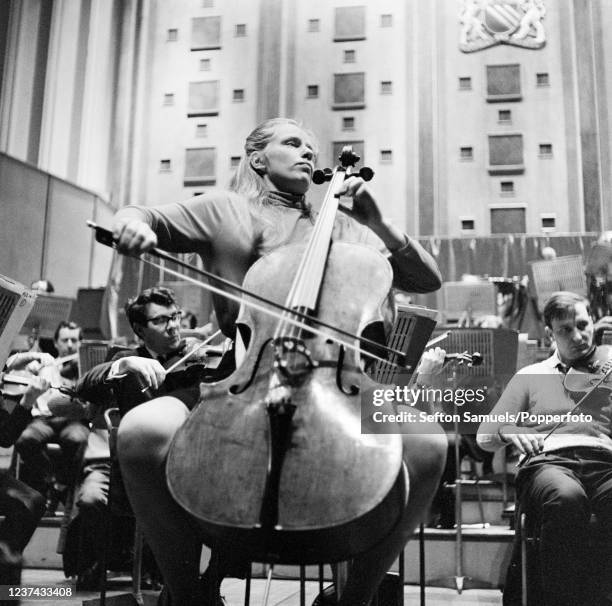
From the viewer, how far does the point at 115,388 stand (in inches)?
93.9

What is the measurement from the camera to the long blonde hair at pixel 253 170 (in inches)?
65.6

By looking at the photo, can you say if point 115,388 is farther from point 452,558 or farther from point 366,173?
point 452,558

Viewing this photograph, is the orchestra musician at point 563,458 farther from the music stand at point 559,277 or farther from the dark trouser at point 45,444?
the music stand at point 559,277

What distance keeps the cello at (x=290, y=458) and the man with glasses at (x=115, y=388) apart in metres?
1.03

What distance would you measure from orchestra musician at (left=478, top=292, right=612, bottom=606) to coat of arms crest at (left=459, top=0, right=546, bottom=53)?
7.88m

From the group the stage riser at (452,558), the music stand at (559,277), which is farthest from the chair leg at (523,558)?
the music stand at (559,277)

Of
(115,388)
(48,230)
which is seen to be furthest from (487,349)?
(48,230)

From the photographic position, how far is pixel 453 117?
945 centimetres

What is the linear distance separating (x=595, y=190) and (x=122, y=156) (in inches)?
228

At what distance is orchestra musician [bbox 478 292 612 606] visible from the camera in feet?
6.49

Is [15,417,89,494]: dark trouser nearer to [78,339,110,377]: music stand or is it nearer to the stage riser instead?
[78,339,110,377]: music stand

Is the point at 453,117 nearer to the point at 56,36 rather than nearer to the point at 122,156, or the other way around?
the point at 122,156

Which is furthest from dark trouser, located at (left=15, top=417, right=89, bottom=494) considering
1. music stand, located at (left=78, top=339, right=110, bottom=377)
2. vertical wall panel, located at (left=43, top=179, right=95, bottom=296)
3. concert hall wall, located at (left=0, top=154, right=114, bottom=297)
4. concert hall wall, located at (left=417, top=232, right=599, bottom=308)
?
concert hall wall, located at (left=417, top=232, right=599, bottom=308)

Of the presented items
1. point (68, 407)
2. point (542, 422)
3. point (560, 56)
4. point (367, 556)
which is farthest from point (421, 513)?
point (560, 56)
